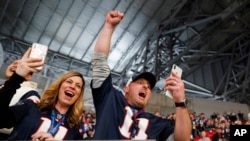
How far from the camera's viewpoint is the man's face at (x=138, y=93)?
2.10m

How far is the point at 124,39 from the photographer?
12.2 meters

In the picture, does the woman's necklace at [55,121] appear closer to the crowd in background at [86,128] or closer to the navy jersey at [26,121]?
the navy jersey at [26,121]

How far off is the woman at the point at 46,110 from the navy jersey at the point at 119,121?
0.27 m

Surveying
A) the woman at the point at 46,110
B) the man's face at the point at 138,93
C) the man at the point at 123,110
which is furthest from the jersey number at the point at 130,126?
the woman at the point at 46,110

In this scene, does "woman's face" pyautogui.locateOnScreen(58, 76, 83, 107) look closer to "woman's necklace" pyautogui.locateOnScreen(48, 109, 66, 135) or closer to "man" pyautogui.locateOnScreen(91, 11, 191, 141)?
"woman's necklace" pyautogui.locateOnScreen(48, 109, 66, 135)

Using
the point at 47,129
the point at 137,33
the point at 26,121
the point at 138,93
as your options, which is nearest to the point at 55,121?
the point at 47,129

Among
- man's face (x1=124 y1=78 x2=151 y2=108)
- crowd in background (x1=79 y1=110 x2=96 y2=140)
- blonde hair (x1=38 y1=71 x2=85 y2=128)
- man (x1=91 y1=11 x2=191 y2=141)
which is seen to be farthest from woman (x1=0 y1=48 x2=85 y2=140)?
man's face (x1=124 y1=78 x2=151 y2=108)

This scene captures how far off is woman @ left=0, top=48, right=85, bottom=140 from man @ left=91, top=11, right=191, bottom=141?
0.89 ft

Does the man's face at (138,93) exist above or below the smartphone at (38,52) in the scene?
below

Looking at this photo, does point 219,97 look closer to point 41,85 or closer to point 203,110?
point 203,110

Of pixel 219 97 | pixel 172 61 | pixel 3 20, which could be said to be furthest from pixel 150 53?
pixel 3 20

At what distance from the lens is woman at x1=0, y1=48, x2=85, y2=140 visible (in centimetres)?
152

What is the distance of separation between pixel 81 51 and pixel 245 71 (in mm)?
7917

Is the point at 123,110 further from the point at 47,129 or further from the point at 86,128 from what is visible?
the point at 86,128
